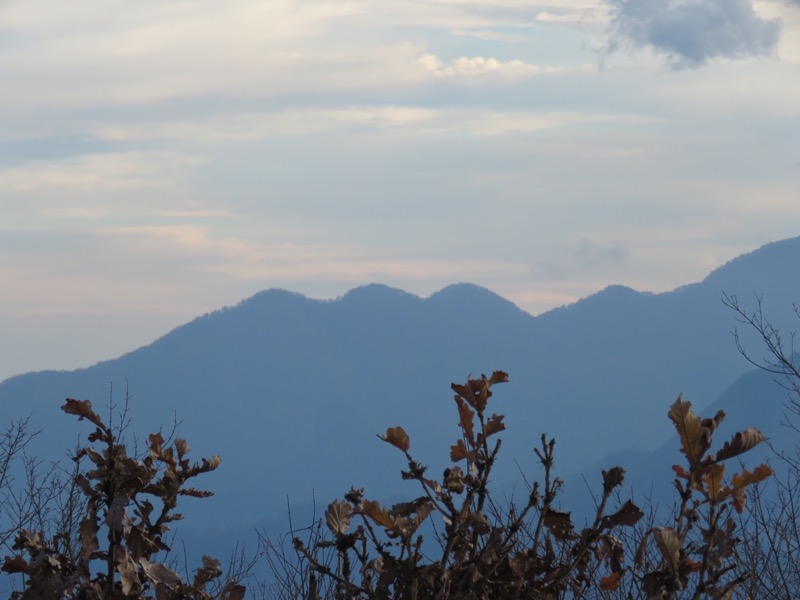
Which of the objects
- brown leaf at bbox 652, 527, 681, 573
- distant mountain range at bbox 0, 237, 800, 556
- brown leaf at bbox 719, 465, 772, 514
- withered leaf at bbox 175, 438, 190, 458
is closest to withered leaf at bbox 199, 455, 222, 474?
withered leaf at bbox 175, 438, 190, 458

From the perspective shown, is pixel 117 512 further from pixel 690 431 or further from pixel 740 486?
pixel 740 486

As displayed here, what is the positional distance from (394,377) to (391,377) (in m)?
0.50

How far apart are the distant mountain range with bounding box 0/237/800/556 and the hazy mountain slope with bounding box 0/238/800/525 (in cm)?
24

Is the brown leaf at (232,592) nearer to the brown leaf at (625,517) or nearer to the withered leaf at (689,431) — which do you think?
the brown leaf at (625,517)

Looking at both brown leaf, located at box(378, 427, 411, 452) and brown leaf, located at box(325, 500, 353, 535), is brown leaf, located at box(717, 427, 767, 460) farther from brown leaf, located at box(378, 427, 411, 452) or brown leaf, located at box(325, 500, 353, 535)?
brown leaf, located at box(325, 500, 353, 535)

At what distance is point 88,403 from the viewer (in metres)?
2.41

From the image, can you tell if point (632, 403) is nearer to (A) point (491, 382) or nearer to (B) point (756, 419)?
(B) point (756, 419)

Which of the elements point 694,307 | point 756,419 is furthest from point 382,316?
point 756,419

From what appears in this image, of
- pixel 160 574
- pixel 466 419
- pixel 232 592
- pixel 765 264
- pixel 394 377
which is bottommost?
pixel 394 377

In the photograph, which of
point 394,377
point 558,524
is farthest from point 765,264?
point 558,524

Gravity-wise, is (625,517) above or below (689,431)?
below

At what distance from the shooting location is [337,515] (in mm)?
2330

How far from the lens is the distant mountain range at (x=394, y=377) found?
510 feet

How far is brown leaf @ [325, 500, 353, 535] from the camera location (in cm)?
231
